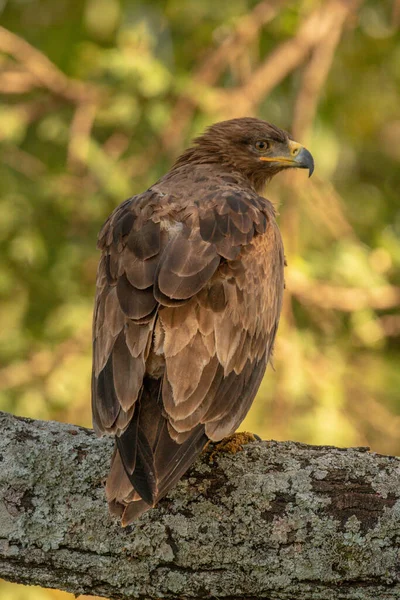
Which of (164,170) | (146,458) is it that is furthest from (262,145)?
(146,458)

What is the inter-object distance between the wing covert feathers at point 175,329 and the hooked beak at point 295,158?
116 centimetres

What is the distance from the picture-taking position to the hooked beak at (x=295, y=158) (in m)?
5.93

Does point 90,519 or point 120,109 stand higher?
point 120,109

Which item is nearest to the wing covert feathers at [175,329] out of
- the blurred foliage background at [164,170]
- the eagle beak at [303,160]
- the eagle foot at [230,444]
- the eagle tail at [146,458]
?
the eagle tail at [146,458]

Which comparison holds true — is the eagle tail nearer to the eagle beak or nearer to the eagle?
the eagle

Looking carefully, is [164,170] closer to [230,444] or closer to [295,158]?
[295,158]

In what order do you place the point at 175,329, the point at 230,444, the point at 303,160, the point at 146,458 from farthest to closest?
the point at 303,160
the point at 230,444
the point at 175,329
the point at 146,458

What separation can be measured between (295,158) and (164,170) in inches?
72.9

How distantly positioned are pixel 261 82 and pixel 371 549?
16.4 ft

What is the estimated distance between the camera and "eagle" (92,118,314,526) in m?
3.80

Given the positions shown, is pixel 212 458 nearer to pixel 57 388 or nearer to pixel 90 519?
pixel 90 519

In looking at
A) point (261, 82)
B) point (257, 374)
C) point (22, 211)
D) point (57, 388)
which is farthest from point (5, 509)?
point (261, 82)

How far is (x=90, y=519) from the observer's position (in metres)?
3.84

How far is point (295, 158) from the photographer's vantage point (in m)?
5.96
